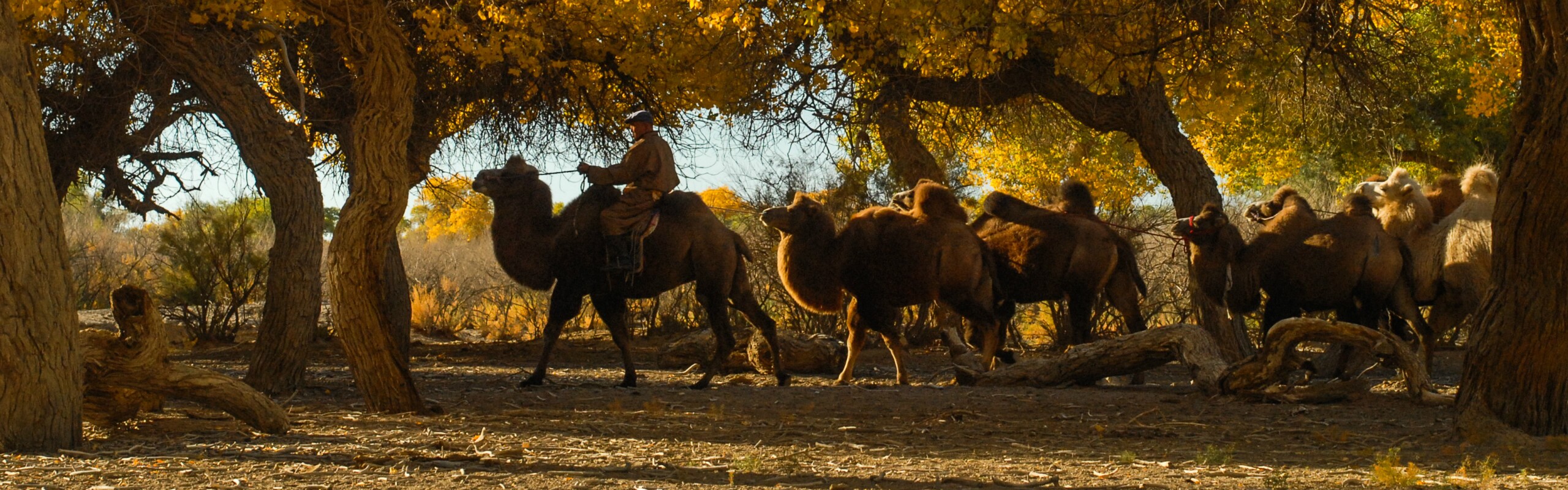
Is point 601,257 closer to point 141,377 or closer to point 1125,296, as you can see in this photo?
point 1125,296

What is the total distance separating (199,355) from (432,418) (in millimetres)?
8709

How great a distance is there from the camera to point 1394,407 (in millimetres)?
8672

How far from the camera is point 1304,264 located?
10.8m

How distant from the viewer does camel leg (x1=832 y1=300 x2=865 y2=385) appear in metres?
11.1

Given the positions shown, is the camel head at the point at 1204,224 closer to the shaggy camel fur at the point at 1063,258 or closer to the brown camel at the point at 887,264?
the shaggy camel fur at the point at 1063,258

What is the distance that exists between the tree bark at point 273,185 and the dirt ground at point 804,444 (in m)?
0.37

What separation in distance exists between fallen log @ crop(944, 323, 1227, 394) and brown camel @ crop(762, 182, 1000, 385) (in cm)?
62

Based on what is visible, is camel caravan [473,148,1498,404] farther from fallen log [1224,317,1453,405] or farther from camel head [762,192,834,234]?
fallen log [1224,317,1453,405]

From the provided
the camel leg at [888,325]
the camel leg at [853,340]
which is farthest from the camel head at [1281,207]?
the camel leg at [853,340]

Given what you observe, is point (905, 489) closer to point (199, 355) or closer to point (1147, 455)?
point (1147, 455)

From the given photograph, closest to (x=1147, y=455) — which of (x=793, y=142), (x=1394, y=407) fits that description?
(x=1394, y=407)

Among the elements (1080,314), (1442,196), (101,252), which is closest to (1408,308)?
(1442,196)

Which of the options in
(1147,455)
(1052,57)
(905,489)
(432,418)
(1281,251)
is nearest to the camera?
(905,489)

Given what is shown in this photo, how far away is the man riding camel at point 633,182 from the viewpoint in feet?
33.9
